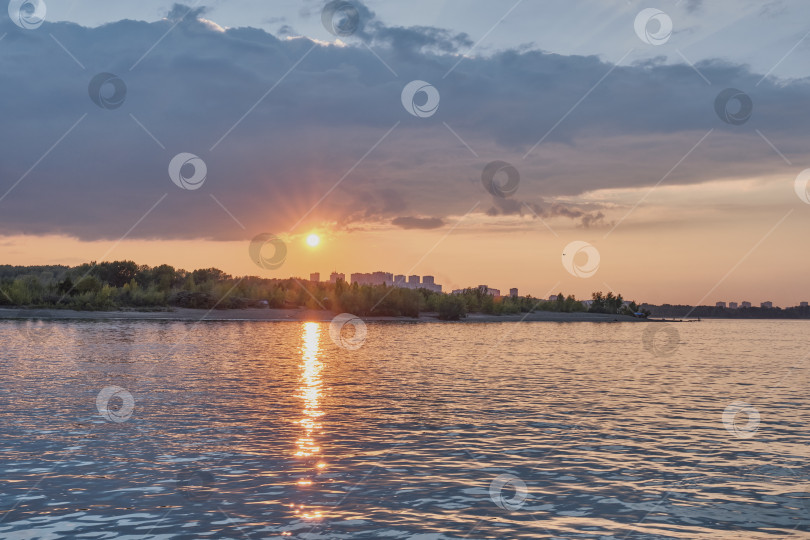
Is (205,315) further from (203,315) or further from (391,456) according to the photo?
(391,456)

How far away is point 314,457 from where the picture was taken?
16.3 m

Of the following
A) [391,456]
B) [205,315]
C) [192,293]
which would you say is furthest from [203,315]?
[391,456]

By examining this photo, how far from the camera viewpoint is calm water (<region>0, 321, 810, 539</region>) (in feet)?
38.2

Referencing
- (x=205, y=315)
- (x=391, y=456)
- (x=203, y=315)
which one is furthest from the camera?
(x=205, y=315)

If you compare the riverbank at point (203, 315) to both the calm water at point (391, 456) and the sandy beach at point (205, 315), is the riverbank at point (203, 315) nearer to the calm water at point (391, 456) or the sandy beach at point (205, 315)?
the sandy beach at point (205, 315)

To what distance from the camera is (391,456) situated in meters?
16.6

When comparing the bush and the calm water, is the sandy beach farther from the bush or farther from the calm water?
the calm water

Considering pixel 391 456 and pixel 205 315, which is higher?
pixel 205 315

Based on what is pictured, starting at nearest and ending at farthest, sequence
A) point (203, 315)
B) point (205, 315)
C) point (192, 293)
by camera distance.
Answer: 1. point (203, 315)
2. point (205, 315)
3. point (192, 293)

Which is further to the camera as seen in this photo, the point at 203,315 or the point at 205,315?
the point at 205,315

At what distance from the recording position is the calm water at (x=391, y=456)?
458 inches

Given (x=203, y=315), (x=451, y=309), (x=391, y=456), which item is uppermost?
(x=451, y=309)

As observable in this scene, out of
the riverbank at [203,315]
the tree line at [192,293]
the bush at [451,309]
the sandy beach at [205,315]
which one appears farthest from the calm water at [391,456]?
the bush at [451,309]

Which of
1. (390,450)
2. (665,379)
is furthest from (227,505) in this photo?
(665,379)
